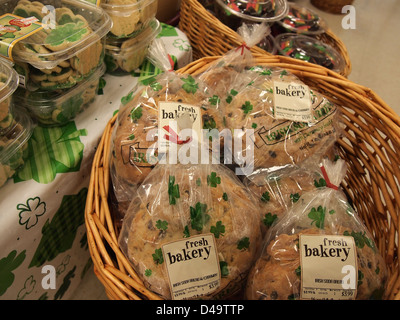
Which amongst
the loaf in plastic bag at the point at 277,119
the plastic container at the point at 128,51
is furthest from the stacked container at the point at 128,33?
the loaf in plastic bag at the point at 277,119

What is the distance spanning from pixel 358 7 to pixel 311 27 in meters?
1.87

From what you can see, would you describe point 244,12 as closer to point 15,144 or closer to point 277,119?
point 277,119

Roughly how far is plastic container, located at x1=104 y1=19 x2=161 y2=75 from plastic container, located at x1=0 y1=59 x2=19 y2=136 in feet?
1.29

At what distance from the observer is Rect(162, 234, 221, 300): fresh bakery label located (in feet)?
2.27

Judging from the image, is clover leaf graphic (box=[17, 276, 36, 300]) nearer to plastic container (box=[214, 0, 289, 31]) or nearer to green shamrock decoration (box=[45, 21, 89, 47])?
green shamrock decoration (box=[45, 21, 89, 47])

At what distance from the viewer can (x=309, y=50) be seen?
1.65 m

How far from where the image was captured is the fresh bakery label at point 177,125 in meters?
0.79

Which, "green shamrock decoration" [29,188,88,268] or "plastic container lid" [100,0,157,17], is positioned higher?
"plastic container lid" [100,0,157,17]

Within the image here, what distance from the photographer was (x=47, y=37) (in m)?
0.88

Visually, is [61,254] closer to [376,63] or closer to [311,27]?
[311,27]

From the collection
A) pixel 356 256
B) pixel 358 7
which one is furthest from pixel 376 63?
pixel 356 256

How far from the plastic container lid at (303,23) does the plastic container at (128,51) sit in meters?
0.85

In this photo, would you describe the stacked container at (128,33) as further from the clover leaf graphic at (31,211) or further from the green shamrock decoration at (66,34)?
the clover leaf graphic at (31,211)

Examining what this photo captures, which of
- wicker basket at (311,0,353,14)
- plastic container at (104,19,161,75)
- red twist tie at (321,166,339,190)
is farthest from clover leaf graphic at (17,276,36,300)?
wicker basket at (311,0,353,14)
